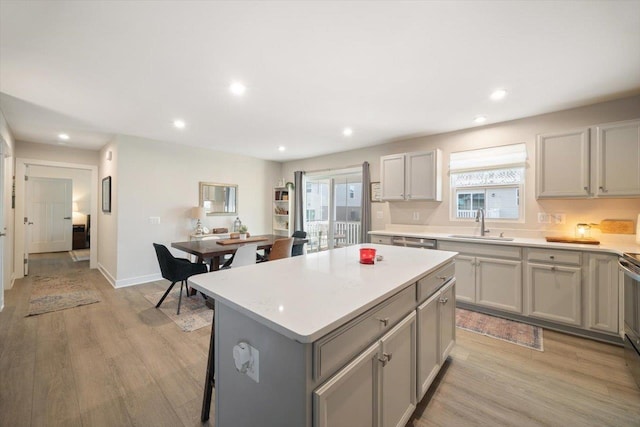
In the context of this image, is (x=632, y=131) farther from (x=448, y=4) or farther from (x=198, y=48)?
(x=198, y=48)

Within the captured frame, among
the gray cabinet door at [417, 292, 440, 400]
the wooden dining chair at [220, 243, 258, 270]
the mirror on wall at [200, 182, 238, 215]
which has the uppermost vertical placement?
the mirror on wall at [200, 182, 238, 215]

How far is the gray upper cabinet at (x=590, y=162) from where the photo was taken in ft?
8.52

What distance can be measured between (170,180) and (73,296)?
2217mm

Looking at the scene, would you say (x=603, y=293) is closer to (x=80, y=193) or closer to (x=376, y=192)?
(x=376, y=192)

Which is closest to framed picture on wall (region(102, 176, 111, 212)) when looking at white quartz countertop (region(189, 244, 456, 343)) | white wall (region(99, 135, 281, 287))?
white wall (region(99, 135, 281, 287))

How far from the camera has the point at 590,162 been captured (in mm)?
2801

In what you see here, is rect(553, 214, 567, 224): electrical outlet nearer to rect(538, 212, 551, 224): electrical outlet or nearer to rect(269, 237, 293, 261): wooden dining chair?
rect(538, 212, 551, 224): electrical outlet

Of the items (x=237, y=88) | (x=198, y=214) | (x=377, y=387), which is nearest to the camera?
(x=377, y=387)

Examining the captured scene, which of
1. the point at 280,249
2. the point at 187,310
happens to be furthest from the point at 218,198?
the point at 187,310

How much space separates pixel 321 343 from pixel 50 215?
9712 millimetres

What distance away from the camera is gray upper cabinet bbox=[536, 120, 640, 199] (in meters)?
2.60

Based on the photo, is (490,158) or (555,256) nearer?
(555,256)

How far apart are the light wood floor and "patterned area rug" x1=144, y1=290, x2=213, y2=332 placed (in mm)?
125

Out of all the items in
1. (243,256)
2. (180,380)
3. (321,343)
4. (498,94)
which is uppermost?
(498,94)
